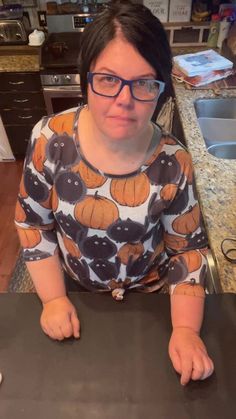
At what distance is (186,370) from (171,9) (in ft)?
6.87

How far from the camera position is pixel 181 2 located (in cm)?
203

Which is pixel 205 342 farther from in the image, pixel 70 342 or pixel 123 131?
pixel 123 131

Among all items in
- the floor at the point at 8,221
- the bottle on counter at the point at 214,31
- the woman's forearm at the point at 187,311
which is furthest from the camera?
the bottle on counter at the point at 214,31

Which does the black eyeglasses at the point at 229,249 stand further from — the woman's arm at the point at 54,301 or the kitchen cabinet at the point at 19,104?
the kitchen cabinet at the point at 19,104

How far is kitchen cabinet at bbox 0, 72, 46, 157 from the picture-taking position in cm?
225

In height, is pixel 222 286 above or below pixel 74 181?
below

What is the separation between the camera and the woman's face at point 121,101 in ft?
1.76

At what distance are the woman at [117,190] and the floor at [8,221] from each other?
44.9 inches

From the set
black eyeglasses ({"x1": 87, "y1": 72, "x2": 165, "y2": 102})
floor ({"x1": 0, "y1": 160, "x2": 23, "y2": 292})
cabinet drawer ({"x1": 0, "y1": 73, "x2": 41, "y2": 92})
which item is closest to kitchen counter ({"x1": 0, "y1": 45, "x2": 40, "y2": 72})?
cabinet drawer ({"x1": 0, "y1": 73, "x2": 41, "y2": 92})

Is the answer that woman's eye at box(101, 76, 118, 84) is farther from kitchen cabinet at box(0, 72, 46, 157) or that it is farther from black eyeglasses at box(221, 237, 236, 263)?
kitchen cabinet at box(0, 72, 46, 157)

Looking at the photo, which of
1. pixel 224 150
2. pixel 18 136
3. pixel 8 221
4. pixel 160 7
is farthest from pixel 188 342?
pixel 18 136

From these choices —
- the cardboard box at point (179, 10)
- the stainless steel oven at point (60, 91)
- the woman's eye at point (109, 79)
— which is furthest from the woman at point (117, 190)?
the cardboard box at point (179, 10)

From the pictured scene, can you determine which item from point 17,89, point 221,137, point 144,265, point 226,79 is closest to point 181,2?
point 226,79

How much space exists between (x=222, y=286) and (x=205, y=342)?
0.46 ft
